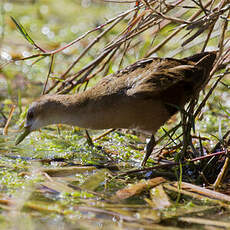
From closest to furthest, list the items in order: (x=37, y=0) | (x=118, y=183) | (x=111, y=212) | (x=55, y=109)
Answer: (x=111, y=212), (x=118, y=183), (x=55, y=109), (x=37, y=0)

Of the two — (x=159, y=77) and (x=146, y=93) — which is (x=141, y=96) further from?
(x=159, y=77)

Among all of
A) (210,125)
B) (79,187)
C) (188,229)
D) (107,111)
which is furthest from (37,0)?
(188,229)

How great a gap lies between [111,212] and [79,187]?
49 centimetres

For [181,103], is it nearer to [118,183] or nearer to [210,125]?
[118,183]

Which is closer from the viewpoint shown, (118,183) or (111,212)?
(111,212)

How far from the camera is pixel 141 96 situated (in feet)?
11.9

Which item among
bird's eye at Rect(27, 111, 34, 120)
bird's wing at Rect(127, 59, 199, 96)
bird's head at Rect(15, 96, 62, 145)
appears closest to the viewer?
bird's wing at Rect(127, 59, 199, 96)

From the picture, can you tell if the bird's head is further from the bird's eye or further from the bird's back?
the bird's back

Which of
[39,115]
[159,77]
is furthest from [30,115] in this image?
[159,77]

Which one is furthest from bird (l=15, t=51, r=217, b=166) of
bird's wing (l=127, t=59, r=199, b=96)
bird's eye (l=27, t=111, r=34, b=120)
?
bird's eye (l=27, t=111, r=34, b=120)

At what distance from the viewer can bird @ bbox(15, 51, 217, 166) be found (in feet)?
12.0

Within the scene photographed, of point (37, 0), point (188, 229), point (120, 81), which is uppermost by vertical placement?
point (37, 0)

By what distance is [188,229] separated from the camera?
2.57 metres

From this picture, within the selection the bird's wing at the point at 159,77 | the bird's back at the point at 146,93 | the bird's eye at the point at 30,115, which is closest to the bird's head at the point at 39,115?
the bird's eye at the point at 30,115
